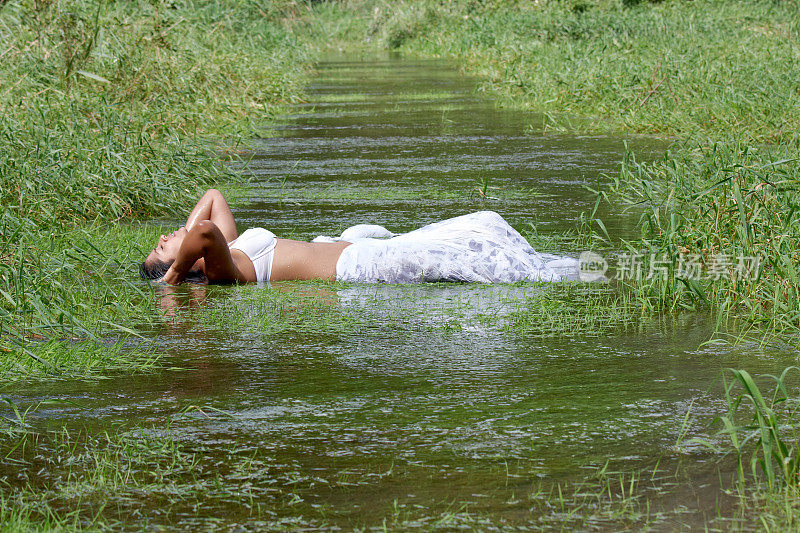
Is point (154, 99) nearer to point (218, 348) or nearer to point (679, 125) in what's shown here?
point (679, 125)

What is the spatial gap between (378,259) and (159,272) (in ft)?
4.28

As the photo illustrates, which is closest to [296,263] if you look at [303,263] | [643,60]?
[303,263]

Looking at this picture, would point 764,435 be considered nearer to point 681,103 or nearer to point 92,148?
point 92,148

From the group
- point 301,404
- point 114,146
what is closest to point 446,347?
point 301,404

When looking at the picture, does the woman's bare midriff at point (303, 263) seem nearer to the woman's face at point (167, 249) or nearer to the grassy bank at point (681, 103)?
the woman's face at point (167, 249)

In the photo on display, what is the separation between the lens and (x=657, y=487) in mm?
3293

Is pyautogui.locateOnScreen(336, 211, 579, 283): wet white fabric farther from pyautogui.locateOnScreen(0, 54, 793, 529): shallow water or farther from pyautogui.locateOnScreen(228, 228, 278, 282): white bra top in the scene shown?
pyautogui.locateOnScreen(228, 228, 278, 282): white bra top

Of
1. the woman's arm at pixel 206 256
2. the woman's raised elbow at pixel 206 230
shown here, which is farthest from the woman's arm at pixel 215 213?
the woman's raised elbow at pixel 206 230

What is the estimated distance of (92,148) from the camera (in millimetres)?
8375

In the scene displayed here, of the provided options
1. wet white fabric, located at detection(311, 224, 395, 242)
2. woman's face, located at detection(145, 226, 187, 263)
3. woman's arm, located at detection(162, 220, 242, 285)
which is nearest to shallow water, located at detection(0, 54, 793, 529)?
woman's arm, located at detection(162, 220, 242, 285)

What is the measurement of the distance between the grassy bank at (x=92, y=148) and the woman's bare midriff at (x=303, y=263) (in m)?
0.77

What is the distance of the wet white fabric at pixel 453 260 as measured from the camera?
611cm

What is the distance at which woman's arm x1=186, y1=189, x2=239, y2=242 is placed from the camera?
6.79m

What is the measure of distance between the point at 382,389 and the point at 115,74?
7.93 meters
